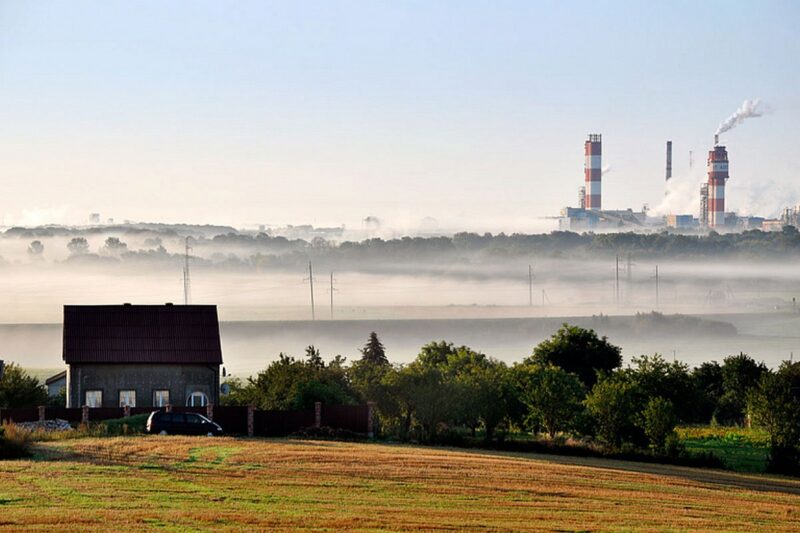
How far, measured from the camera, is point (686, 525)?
31.8 m

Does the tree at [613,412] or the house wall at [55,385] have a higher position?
the tree at [613,412]

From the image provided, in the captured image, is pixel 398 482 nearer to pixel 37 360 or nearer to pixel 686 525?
pixel 686 525

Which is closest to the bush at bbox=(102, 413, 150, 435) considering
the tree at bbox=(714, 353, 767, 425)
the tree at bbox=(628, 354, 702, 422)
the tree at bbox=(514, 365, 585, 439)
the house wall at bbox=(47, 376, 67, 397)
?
the tree at bbox=(514, 365, 585, 439)

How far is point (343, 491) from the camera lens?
3431cm

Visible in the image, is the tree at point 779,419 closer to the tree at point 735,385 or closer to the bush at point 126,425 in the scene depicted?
the bush at point 126,425

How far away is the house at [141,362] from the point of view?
210 ft

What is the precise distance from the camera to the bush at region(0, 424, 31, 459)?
40.0 metres

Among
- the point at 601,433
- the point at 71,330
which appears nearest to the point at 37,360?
the point at 71,330

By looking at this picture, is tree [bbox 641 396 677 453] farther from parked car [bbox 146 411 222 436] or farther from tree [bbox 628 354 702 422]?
parked car [bbox 146 411 222 436]

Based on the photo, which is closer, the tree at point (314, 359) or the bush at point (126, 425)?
the bush at point (126, 425)

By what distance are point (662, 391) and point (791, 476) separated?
62.6 ft

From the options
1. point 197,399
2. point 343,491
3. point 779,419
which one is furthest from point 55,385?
point 343,491

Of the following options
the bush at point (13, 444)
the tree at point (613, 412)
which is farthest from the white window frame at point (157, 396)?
the bush at point (13, 444)

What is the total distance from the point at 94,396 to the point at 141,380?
236 centimetres
